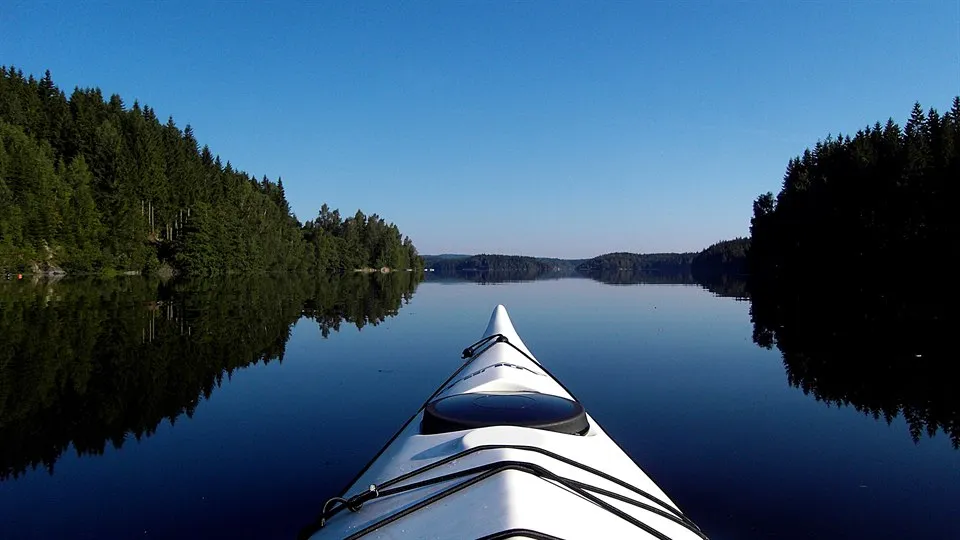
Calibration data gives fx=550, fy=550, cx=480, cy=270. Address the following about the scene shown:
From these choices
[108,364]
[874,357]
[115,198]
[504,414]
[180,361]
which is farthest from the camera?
[115,198]

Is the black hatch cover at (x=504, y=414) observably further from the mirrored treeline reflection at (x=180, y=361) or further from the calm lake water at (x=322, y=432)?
the mirrored treeline reflection at (x=180, y=361)

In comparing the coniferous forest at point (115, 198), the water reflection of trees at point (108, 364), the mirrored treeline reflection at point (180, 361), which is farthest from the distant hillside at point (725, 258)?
the water reflection of trees at point (108, 364)

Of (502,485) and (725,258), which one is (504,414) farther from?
(725,258)

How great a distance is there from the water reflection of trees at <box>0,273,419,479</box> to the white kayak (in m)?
4.17

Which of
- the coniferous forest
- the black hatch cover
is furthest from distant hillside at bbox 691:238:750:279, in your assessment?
the black hatch cover

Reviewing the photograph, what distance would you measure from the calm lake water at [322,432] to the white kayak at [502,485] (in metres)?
1.57

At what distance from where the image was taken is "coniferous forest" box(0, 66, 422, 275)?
1736 inches

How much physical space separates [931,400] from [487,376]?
713 cm

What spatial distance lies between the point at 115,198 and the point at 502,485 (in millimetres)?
63201

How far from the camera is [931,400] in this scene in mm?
8023

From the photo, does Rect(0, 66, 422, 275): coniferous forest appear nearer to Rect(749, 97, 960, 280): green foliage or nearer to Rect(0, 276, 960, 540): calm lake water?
Rect(0, 276, 960, 540): calm lake water

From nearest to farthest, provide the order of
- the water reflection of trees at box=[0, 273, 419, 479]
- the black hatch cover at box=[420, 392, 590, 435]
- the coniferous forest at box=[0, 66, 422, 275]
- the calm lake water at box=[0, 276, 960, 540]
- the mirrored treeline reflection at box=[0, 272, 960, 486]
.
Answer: the black hatch cover at box=[420, 392, 590, 435]
the calm lake water at box=[0, 276, 960, 540]
the water reflection of trees at box=[0, 273, 419, 479]
the mirrored treeline reflection at box=[0, 272, 960, 486]
the coniferous forest at box=[0, 66, 422, 275]

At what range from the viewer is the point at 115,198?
53.8 m

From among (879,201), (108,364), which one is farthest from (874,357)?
(879,201)
